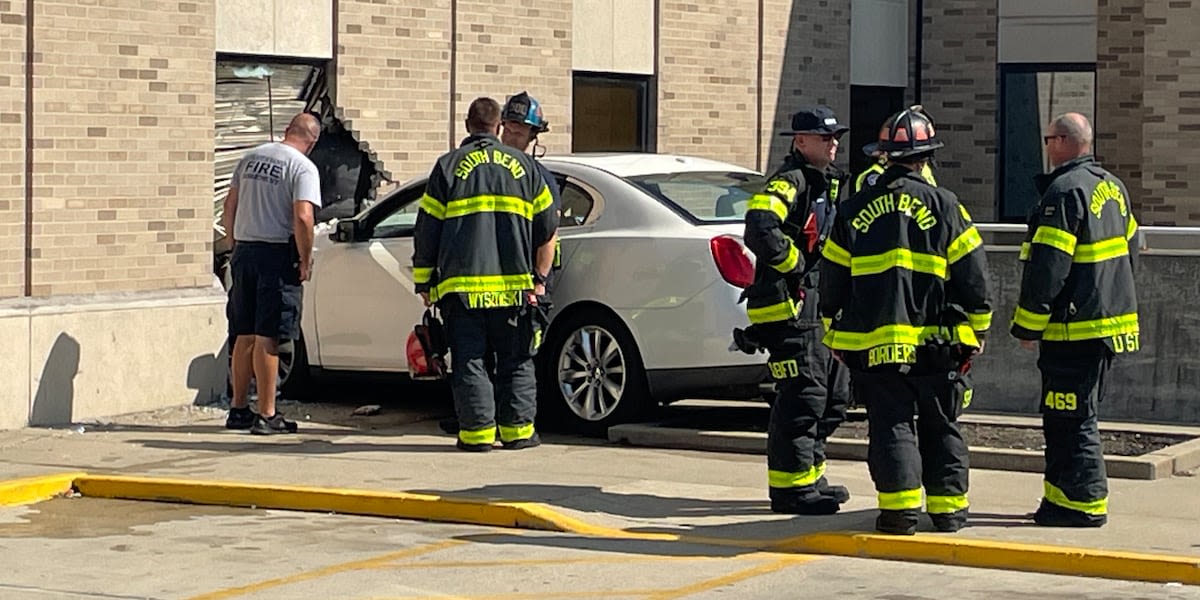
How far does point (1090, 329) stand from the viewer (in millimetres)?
9125

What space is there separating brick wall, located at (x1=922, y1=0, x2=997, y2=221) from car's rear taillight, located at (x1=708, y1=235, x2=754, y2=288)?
1087cm

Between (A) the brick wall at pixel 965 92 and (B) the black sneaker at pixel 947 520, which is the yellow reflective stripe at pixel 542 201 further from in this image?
(A) the brick wall at pixel 965 92

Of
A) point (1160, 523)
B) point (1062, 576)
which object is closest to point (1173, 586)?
point (1062, 576)

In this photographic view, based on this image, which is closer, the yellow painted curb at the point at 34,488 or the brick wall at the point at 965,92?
the yellow painted curb at the point at 34,488

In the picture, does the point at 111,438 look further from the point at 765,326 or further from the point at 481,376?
the point at 765,326

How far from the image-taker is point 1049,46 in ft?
68.1

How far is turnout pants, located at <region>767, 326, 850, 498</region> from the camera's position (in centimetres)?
953

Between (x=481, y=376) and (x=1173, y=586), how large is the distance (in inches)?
169

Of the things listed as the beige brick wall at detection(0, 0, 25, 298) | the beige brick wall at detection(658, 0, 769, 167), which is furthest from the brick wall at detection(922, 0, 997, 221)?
the beige brick wall at detection(0, 0, 25, 298)

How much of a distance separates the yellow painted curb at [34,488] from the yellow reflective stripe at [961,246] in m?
4.42

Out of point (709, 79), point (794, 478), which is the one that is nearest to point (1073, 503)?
point (794, 478)

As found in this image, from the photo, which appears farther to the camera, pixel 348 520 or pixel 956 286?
pixel 348 520

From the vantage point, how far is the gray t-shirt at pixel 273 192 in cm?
1212

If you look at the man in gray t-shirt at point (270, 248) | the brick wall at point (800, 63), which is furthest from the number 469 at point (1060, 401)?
the brick wall at point (800, 63)
